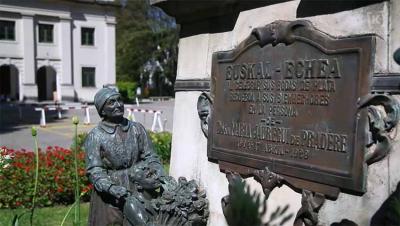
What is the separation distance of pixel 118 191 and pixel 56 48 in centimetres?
3530

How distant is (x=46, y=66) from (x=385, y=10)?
36997mm

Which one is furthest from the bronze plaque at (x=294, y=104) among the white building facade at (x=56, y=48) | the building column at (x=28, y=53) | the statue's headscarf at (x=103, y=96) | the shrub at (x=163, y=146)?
the building column at (x=28, y=53)

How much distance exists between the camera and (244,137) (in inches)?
149

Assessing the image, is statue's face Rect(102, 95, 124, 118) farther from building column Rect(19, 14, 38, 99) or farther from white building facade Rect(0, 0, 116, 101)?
building column Rect(19, 14, 38, 99)

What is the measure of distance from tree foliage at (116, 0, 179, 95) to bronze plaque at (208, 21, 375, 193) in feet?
140

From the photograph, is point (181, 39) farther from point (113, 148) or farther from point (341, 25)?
point (341, 25)

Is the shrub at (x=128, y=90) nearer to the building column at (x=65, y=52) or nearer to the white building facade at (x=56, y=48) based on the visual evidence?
the white building facade at (x=56, y=48)

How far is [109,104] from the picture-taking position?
12.1ft

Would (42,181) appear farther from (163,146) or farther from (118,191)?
(118,191)

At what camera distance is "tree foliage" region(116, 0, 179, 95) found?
46594 millimetres

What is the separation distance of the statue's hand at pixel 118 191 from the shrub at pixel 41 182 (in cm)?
360

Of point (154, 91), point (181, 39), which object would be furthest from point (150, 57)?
point (181, 39)

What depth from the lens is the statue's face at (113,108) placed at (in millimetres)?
3693

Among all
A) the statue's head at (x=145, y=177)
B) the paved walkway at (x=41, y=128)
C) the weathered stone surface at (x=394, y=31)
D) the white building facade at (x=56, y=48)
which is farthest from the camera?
the white building facade at (x=56, y=48)
